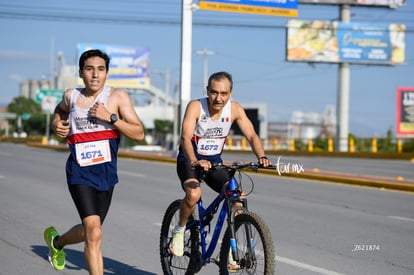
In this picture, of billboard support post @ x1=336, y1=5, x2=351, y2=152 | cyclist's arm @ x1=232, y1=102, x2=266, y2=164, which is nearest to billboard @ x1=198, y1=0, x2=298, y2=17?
cyclist's arm @ x1=232, y1=102, x2=266, y2=164

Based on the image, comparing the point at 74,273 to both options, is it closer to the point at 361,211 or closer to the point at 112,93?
the point at 112,93

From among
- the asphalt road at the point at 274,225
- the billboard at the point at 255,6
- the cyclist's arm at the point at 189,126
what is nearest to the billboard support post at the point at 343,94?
the billboard at the point at 255,6

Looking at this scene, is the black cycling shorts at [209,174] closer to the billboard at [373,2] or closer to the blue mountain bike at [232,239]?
the blue mountain bike at [232,239]

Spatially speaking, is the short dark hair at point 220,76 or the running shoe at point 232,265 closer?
the running shoe at point 232,265

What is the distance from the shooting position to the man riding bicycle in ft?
20.1

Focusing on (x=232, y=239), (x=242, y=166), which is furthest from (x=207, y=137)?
(x=232, y=239)

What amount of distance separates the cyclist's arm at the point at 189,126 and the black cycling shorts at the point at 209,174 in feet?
0.56

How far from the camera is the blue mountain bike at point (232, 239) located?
5344mm

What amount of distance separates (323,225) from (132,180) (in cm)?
879

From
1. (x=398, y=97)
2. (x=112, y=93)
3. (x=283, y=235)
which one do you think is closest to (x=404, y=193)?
(x=283, y=235)

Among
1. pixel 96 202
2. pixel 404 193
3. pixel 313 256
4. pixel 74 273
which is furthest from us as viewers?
pixel 404 193

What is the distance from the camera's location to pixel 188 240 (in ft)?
21.3

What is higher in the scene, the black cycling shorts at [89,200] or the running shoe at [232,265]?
the black cycling shorts at [89,200]

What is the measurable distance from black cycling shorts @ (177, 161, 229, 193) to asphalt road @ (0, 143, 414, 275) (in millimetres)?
1298
